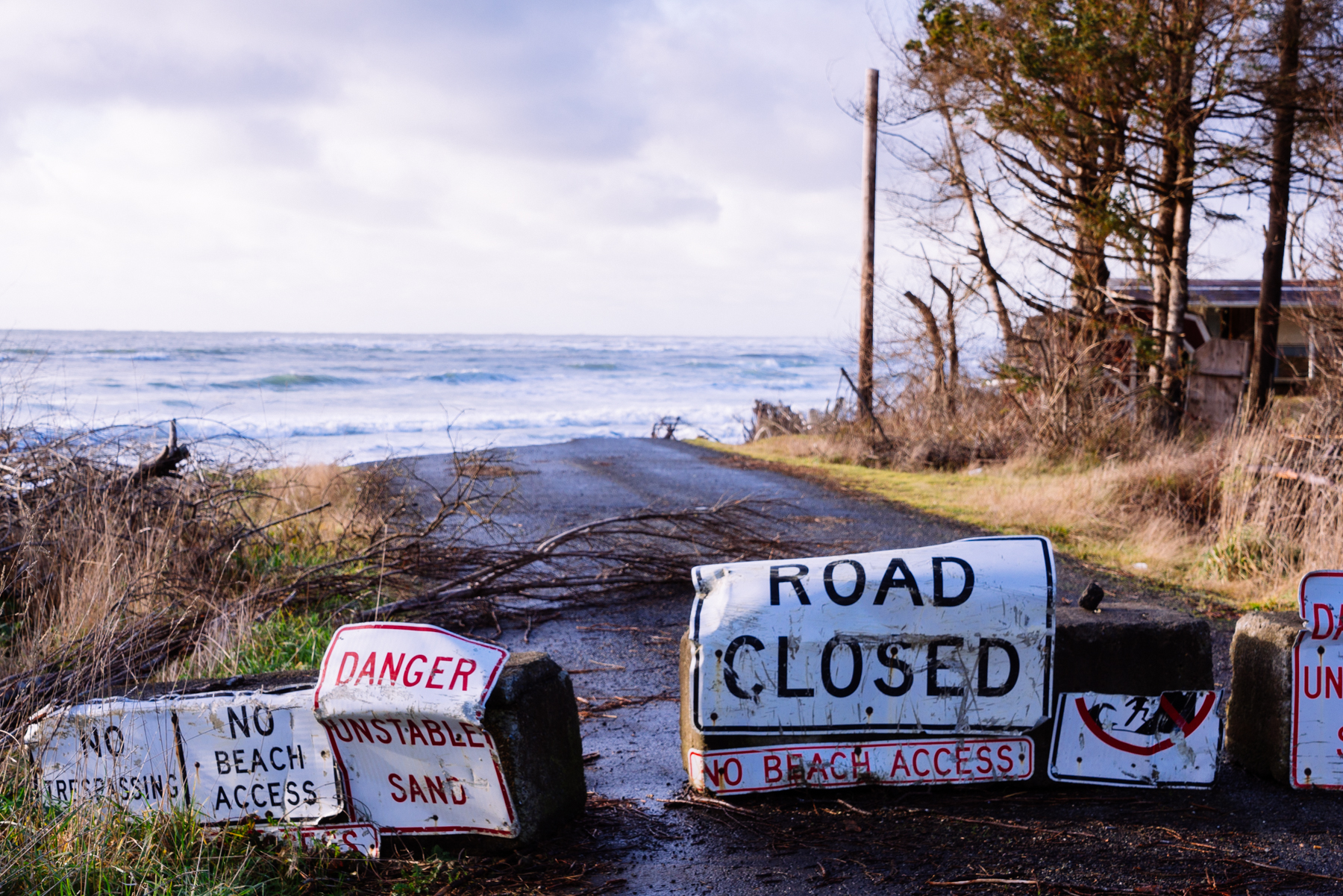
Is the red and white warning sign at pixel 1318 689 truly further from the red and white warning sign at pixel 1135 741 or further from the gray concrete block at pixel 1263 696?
the red and white warning sign at pixel 1135 741

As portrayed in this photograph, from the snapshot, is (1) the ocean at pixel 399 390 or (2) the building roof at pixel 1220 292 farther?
(1) the ocean at pixel 399 390

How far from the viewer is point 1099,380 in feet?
47.4

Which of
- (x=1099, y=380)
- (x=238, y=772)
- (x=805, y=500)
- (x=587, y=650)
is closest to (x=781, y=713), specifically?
(x=238, y=772)

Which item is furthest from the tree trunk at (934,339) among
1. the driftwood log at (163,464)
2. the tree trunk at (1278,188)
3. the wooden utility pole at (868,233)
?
the driftwood log at (163,464)

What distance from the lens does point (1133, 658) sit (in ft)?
12.1

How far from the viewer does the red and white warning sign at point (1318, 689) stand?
362cm

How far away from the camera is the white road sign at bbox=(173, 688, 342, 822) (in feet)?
10.8

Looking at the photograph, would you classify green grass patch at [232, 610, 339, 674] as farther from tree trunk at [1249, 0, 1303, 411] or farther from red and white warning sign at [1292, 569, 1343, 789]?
tree trunk at [1249, 0, 1303, 411]

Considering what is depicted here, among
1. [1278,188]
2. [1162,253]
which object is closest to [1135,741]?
[1278,188]

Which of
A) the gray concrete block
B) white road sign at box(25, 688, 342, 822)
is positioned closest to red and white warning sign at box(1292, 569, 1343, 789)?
the gray concrete block

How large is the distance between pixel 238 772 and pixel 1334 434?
8973mm

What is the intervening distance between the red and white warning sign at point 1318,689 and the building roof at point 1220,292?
13.4m

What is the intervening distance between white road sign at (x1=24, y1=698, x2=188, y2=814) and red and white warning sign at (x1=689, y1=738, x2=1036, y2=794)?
→ 74.1 inches

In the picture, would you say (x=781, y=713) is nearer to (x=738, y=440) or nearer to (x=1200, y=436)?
(x=1200, y=436)
